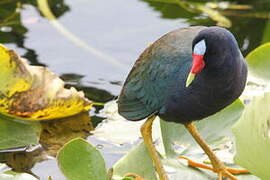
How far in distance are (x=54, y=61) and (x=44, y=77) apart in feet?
2.40

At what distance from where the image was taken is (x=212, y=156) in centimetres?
230

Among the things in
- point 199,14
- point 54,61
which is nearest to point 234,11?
point 199,14

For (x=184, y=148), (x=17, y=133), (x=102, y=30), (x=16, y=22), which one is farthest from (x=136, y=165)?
(x=16, y=22)

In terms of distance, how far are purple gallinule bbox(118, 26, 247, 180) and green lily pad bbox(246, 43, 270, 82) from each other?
15.8 inches

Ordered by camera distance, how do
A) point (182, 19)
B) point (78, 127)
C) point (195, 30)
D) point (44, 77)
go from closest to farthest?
point (195, 30)
point (44, 77)
point (78, 127)
point (182, 19)

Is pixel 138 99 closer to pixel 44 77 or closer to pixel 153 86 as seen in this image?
pixel 153 86

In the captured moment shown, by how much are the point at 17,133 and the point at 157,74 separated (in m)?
0.59

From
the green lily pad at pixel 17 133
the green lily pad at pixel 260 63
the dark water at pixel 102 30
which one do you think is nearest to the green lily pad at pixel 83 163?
the green lily pad at pixel 17 133

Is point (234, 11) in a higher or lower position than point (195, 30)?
lower

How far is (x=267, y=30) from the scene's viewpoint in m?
3.34

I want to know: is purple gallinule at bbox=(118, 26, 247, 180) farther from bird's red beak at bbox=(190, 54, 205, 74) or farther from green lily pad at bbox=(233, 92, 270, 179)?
green lily pad at bbox=(233, 92, 270, 179)

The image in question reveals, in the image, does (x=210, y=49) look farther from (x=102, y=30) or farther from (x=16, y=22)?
(x=16, y=22)

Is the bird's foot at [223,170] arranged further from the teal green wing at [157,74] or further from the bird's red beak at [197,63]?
the bird's red beak at [197,63]

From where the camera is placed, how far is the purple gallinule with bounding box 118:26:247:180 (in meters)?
1.90
